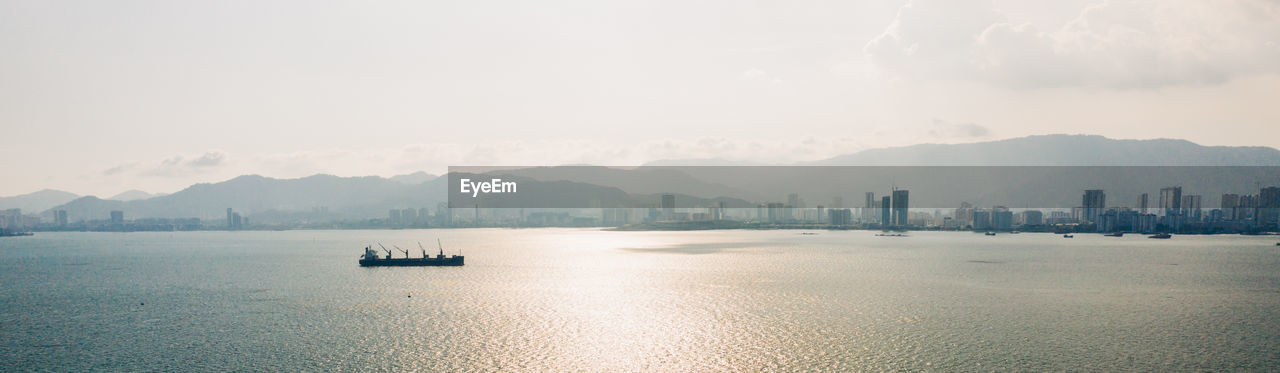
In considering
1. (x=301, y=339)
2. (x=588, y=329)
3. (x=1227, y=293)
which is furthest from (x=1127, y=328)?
(x=301, y=339)

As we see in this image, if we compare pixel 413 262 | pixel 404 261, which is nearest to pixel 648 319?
pixel 413 262

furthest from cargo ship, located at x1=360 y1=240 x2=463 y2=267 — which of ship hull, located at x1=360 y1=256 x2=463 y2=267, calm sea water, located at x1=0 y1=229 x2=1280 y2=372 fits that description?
calm sea water, located at x1=0 y1=229 x2=1280 y2=372

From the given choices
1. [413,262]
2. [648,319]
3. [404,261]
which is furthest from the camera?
[413,262]

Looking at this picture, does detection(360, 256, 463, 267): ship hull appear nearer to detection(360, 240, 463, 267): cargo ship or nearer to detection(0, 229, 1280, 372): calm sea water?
detection(360, 240, 463, 267): cargo ship

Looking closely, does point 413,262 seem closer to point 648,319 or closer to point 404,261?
point 404,261

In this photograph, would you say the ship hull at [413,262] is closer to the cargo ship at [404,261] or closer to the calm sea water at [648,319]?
the cargo ship at [404,261]

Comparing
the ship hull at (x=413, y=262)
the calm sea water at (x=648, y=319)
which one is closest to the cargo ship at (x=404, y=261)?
the ship hull at (x=413, y=262)

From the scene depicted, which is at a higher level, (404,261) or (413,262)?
(404,261)
